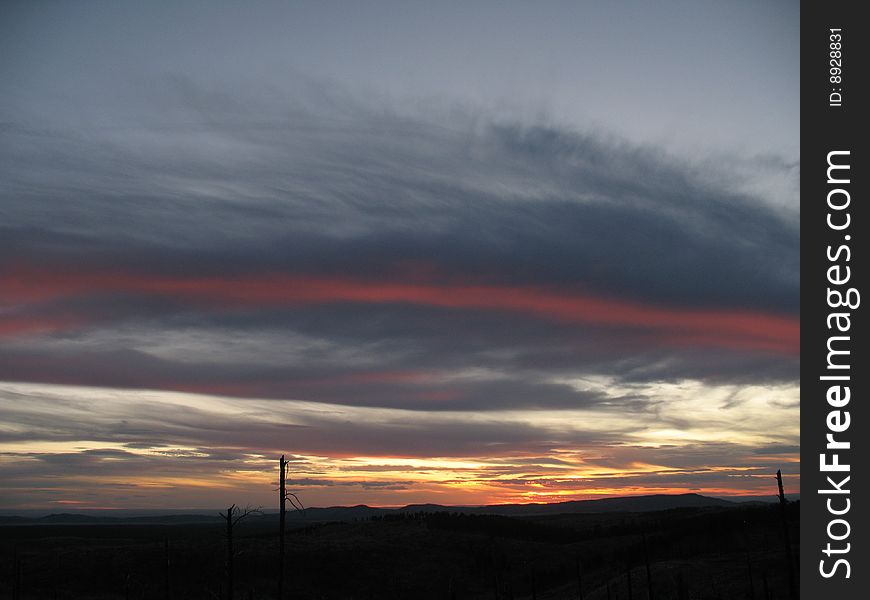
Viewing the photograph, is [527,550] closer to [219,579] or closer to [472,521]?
[472,521]

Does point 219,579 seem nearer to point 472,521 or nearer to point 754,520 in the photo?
point 472,521

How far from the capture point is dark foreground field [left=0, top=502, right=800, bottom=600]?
80.1m

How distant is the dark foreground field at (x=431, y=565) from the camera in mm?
80062

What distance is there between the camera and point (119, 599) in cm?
8588

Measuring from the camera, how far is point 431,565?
10831 centimetres

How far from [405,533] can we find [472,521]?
2350 cm

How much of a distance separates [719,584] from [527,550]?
5020 cm
